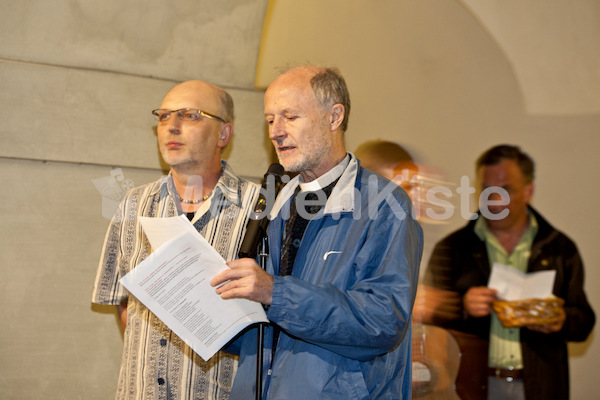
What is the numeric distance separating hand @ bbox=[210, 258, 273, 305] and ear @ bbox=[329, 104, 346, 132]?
68 cm

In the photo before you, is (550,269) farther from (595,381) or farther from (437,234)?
(595,381)

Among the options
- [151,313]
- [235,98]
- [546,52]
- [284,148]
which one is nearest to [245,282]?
[284,148]

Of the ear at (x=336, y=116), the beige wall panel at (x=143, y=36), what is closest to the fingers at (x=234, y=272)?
the ear at (x=336, y=116)

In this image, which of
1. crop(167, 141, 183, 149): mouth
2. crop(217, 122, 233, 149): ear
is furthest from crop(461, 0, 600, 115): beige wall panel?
crop(167, 141, 183, 149): mouth

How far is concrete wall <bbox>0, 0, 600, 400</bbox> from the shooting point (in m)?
2.80

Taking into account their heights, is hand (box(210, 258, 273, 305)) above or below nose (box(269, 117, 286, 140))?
below

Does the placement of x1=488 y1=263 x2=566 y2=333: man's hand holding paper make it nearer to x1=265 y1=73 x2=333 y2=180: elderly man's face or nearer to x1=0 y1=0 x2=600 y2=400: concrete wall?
x1=0 y1=0 x2=600 y2=400: concrete wall

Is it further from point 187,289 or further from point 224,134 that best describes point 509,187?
point 187,289

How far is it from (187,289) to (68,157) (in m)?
1.68

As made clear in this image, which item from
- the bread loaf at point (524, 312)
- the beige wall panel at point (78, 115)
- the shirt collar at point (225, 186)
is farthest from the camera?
the bread loaf at point (524, 312)

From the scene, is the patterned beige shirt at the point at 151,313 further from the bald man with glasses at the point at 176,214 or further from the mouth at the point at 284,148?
the mouth at the point at 284,148

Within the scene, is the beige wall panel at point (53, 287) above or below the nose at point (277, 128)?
below

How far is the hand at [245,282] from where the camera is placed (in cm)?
141

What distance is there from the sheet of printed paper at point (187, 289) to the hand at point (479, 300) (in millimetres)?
2279
